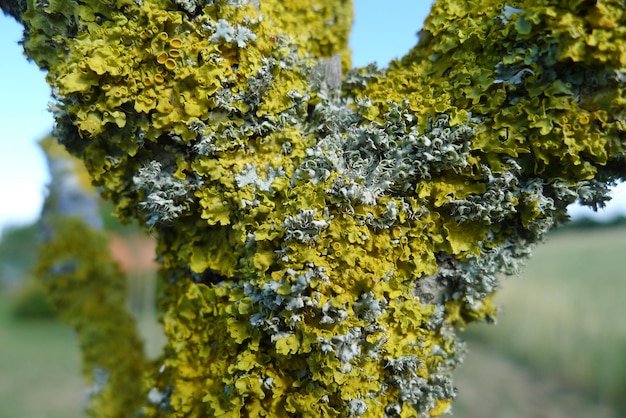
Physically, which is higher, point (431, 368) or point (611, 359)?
point (611, 359)

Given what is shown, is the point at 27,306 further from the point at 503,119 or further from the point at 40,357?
the point at 503,119

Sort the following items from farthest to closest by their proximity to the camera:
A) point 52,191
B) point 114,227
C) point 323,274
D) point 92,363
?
point 114,227
point 52,191
point 92,363
point 323,274

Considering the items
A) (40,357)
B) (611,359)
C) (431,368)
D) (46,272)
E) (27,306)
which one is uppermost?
(27,306)

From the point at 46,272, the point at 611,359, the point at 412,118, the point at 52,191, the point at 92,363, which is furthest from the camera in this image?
the point at 611,359

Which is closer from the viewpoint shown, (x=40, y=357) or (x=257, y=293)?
(x=257, y=293)

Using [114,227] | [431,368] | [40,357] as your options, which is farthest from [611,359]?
[40,357]

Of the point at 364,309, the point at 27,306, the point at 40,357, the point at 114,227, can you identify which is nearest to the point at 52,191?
the point at 364,309

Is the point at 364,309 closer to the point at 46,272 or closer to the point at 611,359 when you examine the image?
the point at 46,272
